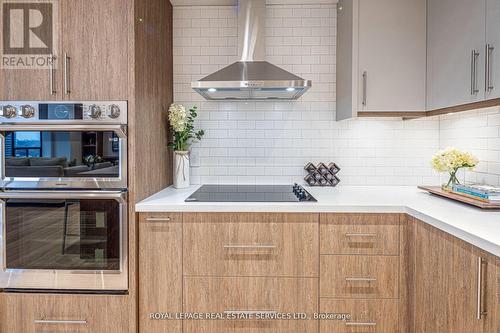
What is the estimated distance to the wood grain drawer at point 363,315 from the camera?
73.5 inches

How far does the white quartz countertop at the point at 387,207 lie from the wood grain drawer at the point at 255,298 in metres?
0.40

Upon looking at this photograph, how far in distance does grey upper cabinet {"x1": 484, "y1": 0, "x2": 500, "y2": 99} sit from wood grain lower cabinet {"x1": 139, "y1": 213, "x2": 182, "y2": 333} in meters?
1.65

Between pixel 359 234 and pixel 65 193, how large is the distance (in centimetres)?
161

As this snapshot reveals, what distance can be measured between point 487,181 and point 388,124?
2.53ft

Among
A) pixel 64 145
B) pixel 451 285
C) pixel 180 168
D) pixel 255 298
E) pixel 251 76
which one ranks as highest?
pixel 251 76

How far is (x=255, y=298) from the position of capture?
189 centimetres

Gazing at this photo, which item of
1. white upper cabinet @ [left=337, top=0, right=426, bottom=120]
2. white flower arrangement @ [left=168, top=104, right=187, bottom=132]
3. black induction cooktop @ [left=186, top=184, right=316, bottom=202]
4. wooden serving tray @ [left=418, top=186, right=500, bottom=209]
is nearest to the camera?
wooden serving tray @ [left=418, top=186, right=500, bottom=209]

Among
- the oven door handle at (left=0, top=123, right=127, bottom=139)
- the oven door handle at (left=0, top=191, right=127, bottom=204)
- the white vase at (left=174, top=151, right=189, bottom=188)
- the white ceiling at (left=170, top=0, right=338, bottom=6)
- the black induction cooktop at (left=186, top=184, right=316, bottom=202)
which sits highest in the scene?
the white ceiling at (left=170, top=0, right=338, bottom=6)

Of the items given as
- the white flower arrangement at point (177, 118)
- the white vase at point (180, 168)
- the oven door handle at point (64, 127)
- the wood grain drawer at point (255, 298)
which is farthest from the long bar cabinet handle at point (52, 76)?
the wood grain drawer at point (255, 298)

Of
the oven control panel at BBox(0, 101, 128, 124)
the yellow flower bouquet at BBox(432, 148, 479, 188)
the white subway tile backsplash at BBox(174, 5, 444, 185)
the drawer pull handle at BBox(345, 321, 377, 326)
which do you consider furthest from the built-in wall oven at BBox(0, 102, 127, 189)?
the yellow flower bouquet at BBox(432, 148, 479, 188)

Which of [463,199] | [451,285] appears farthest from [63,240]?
[463,199]

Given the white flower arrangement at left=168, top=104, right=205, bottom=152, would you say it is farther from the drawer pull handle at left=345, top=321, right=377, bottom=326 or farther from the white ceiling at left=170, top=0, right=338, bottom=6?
the drawer pull handle at left=345, top=321, right=377, bottom=326

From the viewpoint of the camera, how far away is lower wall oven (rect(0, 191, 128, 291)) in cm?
186

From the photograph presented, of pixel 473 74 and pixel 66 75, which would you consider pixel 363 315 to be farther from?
pixel 66 75
